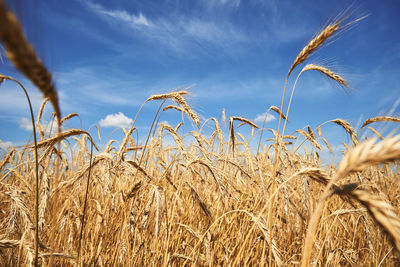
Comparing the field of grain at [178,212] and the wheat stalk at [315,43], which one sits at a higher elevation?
the wheat stalk at [315,43]

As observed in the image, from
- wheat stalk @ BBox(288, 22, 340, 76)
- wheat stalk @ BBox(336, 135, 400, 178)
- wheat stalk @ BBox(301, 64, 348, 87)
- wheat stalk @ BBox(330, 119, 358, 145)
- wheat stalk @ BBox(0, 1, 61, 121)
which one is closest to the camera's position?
wheat stalk @ BBox(0, 1, 61, 121)

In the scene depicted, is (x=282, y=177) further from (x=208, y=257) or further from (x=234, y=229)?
(x=208, y=257)

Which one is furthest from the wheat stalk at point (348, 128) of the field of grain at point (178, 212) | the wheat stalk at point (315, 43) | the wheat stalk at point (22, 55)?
the wheat stalk at point (22, 55)

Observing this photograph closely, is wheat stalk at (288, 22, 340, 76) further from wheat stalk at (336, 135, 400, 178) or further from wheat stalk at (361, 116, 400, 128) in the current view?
wheat stalk at (361, 116, 400, 128)

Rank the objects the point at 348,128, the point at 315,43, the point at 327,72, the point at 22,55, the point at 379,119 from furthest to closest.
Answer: the point at 379,119 → the point at 348,128 → the point at 327,72 → the point at 315,43 → the point at 22,55

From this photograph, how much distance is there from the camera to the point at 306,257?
3.11ft

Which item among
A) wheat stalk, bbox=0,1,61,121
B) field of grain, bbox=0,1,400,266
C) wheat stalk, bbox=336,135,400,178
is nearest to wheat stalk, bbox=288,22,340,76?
field of grain, bbox=0,1,400,266

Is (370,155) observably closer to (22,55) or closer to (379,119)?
(22,55)

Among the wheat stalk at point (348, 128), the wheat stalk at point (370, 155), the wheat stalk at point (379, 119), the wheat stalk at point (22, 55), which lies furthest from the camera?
the wheat stalk at point (379, 119)

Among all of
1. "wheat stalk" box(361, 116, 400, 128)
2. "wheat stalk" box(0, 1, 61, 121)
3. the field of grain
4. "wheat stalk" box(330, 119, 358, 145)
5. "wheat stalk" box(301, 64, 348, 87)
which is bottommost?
the field of grain

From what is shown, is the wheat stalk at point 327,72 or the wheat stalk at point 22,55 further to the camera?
the wheat stalk at point 327,72

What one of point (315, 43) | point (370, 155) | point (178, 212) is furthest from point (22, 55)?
point (178, 212)

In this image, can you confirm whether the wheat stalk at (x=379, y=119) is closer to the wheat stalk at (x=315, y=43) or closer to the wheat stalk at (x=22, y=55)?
the wheat stalk at (x=315, y=43)

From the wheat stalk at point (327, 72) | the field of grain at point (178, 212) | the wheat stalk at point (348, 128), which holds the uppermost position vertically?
the wheat stalk at point (327, 72)
